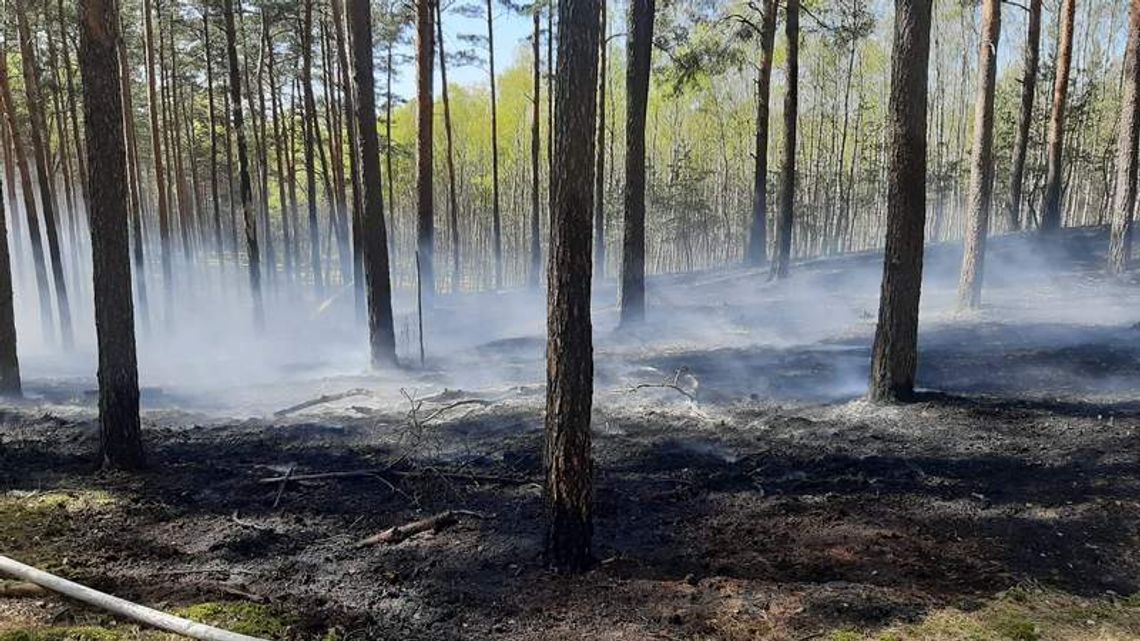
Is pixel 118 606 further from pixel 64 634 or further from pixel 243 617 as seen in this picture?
pixel 243 617

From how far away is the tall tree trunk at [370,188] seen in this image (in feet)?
35.0

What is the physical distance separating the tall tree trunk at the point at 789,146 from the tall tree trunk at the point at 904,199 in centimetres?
1028

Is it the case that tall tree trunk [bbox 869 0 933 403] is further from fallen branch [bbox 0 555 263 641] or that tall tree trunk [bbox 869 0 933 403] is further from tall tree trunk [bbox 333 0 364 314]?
tall tree trunk [bbox 333 0 364 314]

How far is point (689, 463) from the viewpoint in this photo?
626 centimetres

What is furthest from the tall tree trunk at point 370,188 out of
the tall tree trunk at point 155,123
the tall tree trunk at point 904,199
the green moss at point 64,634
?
the tall tree trunk at point 155,123

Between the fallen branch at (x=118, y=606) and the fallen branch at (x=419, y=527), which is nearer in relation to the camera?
the fallen branch at (x=118, y=606)

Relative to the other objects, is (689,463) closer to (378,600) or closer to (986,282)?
(378,600)

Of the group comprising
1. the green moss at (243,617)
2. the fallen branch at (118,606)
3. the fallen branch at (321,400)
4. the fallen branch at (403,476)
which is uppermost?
the fallen branch at (118,606)

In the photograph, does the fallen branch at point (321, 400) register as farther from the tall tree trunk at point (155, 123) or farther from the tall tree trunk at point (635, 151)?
the tall tree trunk at point (155, 123)

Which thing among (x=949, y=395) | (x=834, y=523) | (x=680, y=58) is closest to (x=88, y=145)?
(x=834, y=523)

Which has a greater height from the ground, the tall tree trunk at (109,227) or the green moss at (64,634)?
the tall tree trunk at (109,227)

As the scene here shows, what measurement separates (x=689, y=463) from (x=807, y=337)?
721 cm

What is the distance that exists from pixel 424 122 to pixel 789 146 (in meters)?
9.39

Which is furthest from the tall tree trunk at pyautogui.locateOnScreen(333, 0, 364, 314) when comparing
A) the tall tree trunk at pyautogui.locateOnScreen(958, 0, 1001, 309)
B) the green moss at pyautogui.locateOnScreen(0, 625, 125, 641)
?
the green moss at pyautogui.locateOnScreen(0, 625, 125, 641)
